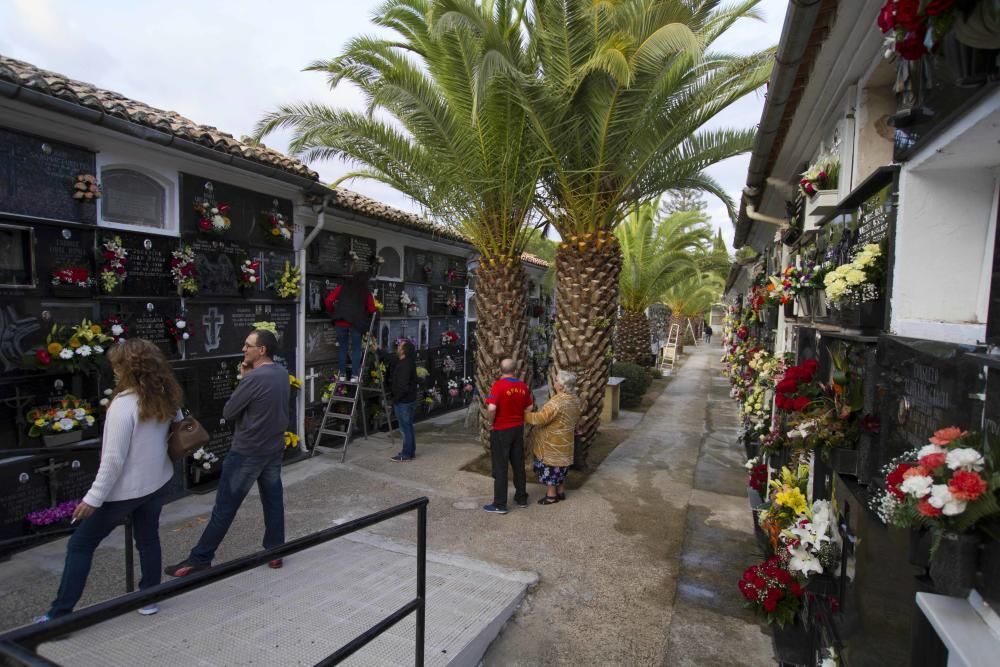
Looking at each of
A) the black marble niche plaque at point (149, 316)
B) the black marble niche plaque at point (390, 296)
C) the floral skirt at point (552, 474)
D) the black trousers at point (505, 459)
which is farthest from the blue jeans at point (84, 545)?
the black marble niche plaque at point (390, 296)

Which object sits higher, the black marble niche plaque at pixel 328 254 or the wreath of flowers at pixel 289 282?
the black marble niche plaque at pixel 328 254

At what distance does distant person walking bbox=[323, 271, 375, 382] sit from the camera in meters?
7.91

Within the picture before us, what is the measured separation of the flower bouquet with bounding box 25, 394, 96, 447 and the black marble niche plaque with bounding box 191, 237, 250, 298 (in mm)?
1596

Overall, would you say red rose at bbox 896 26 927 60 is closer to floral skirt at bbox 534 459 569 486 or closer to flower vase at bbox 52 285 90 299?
floral skirt at bbox 534 459 569 486

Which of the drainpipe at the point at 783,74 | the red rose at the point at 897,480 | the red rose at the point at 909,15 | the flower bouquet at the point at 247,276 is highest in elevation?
the drainpipe at the point at 783,74

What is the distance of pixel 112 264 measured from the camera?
5004mm

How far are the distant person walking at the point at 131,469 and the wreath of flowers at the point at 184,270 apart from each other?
252 centimetres

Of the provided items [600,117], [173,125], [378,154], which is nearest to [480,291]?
[378,154]

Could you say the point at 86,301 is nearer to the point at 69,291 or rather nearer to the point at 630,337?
the point at 69,291

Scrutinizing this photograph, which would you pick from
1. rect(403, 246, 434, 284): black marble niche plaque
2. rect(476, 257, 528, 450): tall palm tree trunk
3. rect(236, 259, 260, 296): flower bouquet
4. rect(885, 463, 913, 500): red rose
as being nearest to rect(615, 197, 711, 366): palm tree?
rect(403, 246, 434, 284): black marble niche plaque

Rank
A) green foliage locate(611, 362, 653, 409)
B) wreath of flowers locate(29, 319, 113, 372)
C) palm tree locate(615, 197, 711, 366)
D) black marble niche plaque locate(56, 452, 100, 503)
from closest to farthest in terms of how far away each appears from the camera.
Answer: wreath of flowers locate(29, 319, 113, 372) → black marble niche plaque locate(56, 452, 100, 503) → green foliage locate(611, 362, 653, 409) → palm tree locate(615, 197, 711, 366)

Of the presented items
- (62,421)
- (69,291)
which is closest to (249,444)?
(62,421)

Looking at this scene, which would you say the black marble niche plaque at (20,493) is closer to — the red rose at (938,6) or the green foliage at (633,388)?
the red rose at (938,6)

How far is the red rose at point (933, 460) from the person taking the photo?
1.70 m
